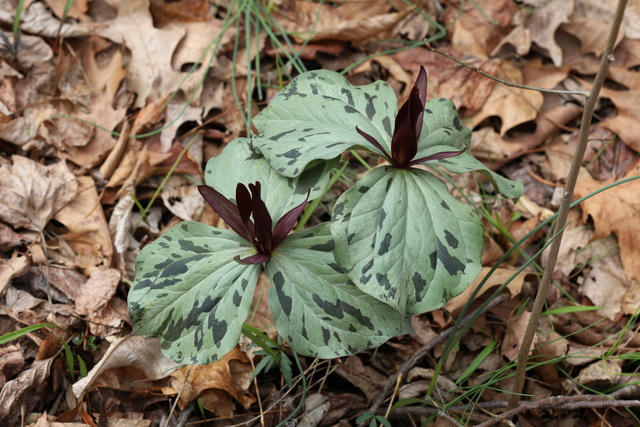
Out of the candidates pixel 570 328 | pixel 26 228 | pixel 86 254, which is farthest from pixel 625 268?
pixel 26 228

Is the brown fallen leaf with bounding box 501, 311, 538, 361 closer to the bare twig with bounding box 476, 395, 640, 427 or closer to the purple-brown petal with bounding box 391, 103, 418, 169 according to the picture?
the bare twig with bounding box 476, 395, 640, 427

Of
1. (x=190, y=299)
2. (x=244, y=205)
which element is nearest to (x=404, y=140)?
(x=244, y=205)

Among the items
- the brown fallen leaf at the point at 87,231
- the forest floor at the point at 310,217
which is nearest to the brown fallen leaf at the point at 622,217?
the forest floor at the point at 310,217

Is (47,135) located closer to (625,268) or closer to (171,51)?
(171,51)

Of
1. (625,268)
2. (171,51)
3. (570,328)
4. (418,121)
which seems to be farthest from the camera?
(171,51)

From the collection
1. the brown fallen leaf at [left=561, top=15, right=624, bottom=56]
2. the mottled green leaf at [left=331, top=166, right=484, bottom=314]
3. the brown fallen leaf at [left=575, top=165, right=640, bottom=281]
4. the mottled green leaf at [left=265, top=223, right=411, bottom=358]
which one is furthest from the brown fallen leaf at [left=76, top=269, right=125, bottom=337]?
the brown fallen leaf at [left=561, top=15, right=624, bottom=56]

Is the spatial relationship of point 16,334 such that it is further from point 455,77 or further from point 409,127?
point 455,77
